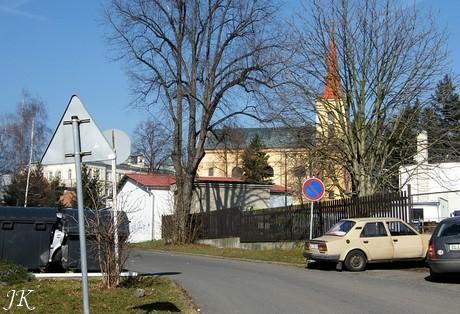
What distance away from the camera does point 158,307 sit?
10.5 m

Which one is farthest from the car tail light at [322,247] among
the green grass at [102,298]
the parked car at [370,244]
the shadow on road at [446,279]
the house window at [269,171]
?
the house window at [269,171]

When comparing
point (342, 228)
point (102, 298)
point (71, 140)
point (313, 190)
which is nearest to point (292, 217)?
point (313, 190)

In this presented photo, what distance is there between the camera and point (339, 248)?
1745 cm

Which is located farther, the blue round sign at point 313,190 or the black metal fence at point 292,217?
the blue round sign at point 313,190

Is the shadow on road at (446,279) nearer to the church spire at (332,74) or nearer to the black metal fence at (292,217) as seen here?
the black metal fence at (292,217)

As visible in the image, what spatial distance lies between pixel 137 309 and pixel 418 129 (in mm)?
19315

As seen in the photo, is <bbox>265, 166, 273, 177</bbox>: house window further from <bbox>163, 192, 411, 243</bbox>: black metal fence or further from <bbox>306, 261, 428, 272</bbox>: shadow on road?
<bbox>306, 261, 428, 272</bbox>: shadow on road

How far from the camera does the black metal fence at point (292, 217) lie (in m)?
20.8

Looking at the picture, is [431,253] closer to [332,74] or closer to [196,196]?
[332,74]

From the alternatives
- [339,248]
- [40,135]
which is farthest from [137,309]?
[40,135]

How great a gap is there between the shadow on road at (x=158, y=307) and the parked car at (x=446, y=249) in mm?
6327

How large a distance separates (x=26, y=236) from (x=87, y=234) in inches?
83.7

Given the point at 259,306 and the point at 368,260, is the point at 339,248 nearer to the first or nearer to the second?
the point at 368,260

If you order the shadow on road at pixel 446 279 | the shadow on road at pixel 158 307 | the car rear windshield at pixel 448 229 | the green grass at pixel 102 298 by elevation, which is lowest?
the shadow on road at pixel 158 307
